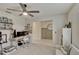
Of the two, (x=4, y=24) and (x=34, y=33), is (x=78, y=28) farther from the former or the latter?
(x=4, y=24)

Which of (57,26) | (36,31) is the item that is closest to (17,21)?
(36,31)

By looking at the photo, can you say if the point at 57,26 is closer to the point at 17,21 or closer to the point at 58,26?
the point at 58,26

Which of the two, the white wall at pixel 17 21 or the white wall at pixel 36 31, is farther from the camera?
the white wall at pixel 36 31

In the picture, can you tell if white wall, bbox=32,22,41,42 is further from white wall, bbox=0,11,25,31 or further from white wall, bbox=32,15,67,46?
white wall, bbox=0,11,25,31

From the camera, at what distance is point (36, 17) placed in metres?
2.44

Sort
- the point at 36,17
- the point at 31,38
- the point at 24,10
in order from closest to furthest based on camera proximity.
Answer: the point at 36,17
the point at 24,10
the point at 31,38

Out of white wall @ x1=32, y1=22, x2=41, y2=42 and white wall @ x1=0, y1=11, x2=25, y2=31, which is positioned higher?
white wall @ x1=0, y1=11, x2=25, y2=31

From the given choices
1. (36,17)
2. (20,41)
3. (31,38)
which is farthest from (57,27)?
(20,41)

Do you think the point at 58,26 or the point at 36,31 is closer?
the point at 58,26

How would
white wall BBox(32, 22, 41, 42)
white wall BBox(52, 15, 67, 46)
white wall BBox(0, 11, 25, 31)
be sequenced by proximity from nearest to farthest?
white wall BBox(52, 15, 67, 46) < white wall BBox(0, 11, 25, 31) < white wall BBox(32, 22, 41, 42)

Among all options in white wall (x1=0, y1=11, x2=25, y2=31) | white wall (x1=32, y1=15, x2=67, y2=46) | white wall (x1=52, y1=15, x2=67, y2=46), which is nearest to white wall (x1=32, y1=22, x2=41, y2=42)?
white wall (x1=32, y1=15, x2=67, y2=46)

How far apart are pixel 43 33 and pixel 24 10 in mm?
811

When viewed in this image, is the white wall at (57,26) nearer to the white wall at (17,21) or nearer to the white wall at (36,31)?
the white wall at (36,31)

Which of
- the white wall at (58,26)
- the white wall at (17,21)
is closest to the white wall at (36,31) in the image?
the white wall at (17,21)
